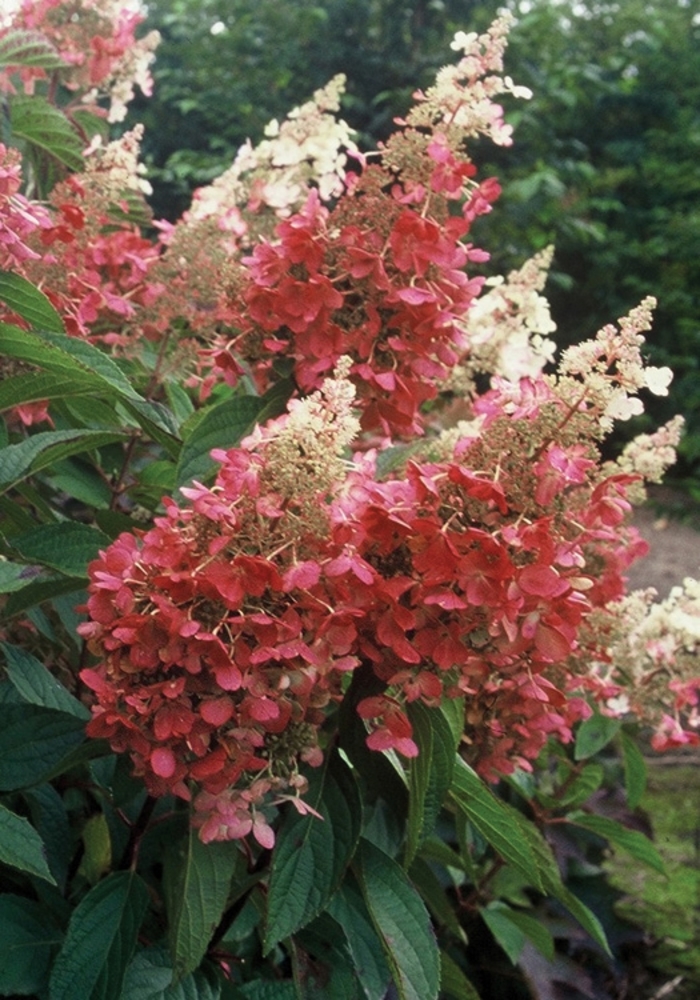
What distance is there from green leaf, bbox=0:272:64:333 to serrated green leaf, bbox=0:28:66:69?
584 mm

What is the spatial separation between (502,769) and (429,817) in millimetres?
242

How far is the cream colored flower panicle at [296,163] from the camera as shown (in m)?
1.46

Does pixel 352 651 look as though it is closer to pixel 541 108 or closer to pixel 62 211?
pixel 62 211

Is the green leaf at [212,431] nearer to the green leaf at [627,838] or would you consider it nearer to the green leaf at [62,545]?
the green leaf at [62,545]

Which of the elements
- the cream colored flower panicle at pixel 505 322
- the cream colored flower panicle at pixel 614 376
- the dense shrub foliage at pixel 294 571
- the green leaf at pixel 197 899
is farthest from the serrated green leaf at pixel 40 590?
the cream colored flower panicle at pixel 505 322

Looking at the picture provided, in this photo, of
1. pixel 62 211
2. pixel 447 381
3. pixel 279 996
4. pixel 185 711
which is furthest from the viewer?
pixel 447 381

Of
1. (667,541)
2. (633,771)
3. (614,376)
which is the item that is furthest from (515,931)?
Answer: (667,541)

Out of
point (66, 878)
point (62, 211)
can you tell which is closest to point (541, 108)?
point (62, 211)

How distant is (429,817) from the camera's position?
103cm

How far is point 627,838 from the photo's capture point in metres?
1.76

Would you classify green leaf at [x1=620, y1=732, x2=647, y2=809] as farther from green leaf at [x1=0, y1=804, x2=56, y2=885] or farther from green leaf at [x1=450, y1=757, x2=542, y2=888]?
green leaf at [x1=0, y1=804, x2=56, y2=885]

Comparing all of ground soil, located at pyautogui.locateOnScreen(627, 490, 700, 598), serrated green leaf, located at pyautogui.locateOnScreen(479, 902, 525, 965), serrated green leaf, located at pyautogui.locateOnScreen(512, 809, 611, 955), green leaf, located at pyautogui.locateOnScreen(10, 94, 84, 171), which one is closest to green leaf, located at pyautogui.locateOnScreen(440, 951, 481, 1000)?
serrated green leaf, located at pyautogui.locateOnScreen(512, 809, 611, 955)

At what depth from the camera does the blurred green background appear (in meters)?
5.85

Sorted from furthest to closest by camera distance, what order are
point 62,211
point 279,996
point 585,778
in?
point 585,778 < point 62,211 < point 279,996
